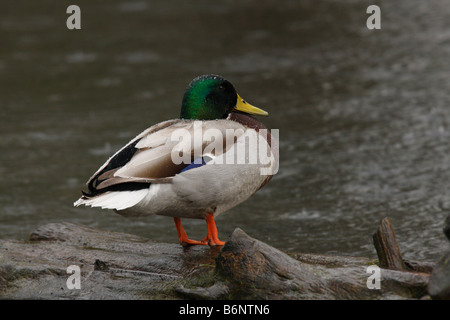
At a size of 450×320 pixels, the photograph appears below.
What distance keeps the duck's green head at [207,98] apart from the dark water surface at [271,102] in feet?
4.87

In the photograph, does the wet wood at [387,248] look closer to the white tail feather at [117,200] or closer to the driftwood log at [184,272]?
the driftwood log at [184,272]

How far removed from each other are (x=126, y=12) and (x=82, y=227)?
9881 millimetres

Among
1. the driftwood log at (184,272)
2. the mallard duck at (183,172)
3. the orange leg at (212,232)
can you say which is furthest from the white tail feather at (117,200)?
the orange leg at (212,232)

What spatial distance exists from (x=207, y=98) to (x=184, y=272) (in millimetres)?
1003

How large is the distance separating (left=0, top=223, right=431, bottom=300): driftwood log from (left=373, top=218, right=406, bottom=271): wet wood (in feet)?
0.32

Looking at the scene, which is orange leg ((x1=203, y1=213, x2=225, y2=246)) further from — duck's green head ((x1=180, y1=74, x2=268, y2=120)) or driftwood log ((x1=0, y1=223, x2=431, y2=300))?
duck's green head ((x1=180, y1=74, x2=268, y2=120))

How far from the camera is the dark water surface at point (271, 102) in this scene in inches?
239

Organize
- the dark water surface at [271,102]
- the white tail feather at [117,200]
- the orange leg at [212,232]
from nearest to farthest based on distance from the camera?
the white tail feather at [117,200]
the orange leg at [212,232]
the dark water surface at [271,102]

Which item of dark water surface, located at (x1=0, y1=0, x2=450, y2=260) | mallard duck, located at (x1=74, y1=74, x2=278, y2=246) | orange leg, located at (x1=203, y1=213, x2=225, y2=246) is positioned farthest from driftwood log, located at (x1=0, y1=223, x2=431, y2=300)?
dark water surface, located at (x1=0, y1=0, x2=450, y2=260)

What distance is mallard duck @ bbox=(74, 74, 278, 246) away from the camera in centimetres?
380

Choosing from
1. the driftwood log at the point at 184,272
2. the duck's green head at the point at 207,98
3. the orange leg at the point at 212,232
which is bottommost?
the driftwood log at the point at 184,272

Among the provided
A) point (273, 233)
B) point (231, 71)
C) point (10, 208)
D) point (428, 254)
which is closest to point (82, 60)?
point (231, 71)

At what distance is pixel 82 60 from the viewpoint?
11.4m

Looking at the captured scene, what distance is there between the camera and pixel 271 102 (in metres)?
9.04
